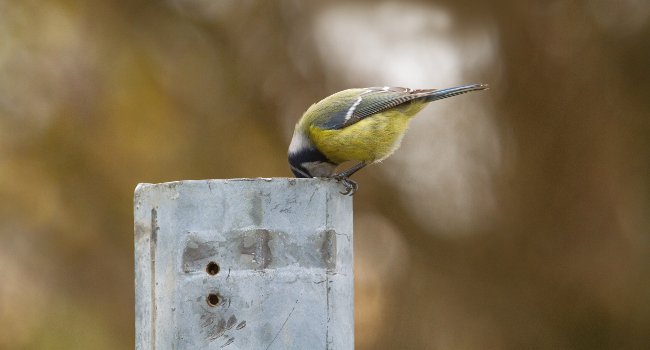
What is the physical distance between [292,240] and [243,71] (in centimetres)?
545

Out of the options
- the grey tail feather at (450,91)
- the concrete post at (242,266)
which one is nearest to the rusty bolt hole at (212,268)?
the concrete post at (242,266)

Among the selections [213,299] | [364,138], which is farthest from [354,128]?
[213,299]

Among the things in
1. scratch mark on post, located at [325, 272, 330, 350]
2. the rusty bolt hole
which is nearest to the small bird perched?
scratch mark on post, located at [325, 272, 330, 350]

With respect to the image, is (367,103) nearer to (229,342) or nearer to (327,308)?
(327,308)

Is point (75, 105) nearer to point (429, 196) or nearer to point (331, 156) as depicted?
point (429, 196)

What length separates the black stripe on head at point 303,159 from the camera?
4.61 m

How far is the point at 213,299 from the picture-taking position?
3.11m

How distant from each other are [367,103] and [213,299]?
1.94m

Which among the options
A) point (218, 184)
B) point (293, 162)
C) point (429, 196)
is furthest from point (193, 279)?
point (429, 196)

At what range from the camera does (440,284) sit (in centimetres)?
792

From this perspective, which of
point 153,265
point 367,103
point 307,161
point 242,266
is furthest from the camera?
point 367,103

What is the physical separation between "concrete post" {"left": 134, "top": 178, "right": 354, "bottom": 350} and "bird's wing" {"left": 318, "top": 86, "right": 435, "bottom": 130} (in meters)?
1.53

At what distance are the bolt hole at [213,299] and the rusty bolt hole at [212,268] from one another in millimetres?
63

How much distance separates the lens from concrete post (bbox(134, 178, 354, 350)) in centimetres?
309
